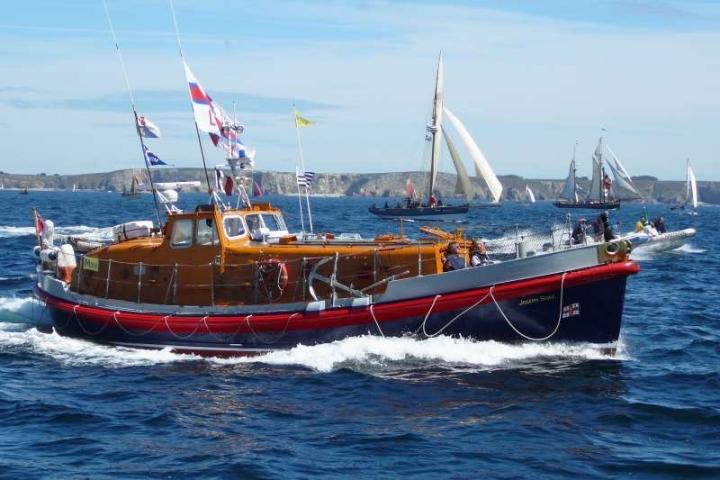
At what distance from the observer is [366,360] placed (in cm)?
1845

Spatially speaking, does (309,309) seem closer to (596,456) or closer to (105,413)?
(105,413)

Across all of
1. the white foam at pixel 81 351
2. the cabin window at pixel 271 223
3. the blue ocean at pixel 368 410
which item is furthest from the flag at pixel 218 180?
the blue ocean at pixel 368 410

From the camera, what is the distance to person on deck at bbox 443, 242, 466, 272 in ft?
63.6

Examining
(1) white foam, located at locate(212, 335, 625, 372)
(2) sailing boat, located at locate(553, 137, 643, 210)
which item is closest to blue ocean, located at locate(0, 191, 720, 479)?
(1) white foam, located at locate(212, 335, 625, 372)

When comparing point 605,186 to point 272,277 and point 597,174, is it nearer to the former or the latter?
point 597,174

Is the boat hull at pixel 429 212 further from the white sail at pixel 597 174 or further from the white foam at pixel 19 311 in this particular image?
the white foam at pixel 19 311

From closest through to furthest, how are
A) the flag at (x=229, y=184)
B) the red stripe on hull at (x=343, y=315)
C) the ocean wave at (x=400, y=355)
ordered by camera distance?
the red stripe on hull at (x=343, y=315), the ocean wave at (x=400, y=355), the flag at (x=229, y=184)

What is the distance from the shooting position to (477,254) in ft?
66.2

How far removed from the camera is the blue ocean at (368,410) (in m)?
13.0

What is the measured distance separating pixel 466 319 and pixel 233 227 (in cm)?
560

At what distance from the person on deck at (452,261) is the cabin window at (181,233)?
5486 millimetres

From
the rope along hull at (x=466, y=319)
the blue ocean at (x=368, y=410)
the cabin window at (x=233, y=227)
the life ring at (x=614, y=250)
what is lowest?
the blue ocean at (x=368, y=410)

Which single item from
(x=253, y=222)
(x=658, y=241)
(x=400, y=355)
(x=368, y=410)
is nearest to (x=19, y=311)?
(x=253, y=222)

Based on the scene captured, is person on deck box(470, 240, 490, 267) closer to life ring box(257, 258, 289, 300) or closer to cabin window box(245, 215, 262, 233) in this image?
life ring box(257, 258, 289, 300)
